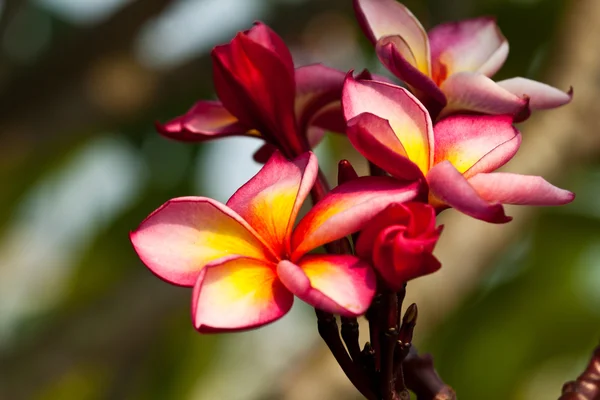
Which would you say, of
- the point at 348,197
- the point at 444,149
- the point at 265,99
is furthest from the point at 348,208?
the point at 265,99

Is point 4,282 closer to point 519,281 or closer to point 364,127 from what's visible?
point 519,281

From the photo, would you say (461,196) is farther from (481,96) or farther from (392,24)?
(392,24)

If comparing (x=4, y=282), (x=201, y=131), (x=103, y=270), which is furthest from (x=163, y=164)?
(x=201, y=131)

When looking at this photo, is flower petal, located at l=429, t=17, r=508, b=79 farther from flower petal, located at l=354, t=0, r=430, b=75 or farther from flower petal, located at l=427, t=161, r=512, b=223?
flower petal, located at l=427, t=161, r=512, b=223

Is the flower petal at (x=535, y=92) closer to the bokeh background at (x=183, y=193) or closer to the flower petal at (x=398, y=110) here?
the flower petal at (x=398, y=110)

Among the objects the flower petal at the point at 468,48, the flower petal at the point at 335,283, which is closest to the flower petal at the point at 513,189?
the flower petal at the point at 335,283

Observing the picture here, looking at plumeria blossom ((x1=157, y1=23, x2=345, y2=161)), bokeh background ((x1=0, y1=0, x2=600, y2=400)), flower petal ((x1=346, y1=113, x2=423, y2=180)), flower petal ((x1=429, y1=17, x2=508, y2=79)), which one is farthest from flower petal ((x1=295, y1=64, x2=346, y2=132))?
bokeh background ((x1=0, y1=0, x2=600, y2=400))
